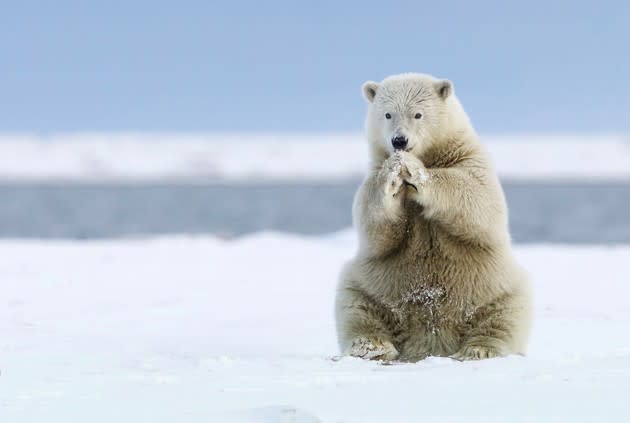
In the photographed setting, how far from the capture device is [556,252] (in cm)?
1221

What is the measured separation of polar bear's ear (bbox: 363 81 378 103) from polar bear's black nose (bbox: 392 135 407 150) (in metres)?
0.67

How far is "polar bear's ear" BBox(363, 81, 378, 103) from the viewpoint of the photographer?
5.50 m

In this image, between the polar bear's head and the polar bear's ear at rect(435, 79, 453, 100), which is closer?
the polar bear's head

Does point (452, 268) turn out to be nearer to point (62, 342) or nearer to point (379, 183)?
point (379, 183)

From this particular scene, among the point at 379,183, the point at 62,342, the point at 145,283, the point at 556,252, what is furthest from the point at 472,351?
the point at 556,252

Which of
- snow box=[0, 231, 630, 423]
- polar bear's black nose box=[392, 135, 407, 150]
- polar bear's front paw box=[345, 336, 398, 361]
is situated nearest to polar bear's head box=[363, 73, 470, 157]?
polar bear's black nose box=[392, 135, 407, 150]

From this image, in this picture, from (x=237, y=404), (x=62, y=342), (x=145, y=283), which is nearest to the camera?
(x=237, y=404)

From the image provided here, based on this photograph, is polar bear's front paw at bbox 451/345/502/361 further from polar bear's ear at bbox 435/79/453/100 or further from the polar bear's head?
polar bear's ear at bbox 435/79/453/100

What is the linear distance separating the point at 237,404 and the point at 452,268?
192cm

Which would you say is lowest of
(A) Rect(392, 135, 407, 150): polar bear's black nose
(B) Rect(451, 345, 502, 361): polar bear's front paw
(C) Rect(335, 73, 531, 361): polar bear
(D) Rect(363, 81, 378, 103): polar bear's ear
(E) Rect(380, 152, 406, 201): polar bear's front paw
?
(B) Rect(451, 345, 502, 361): polar bear's front paw

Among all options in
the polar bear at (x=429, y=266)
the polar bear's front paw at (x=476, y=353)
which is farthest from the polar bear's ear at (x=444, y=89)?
the polar bear's front paw at (x=476, y=353)

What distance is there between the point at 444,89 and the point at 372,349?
1581 millimetres

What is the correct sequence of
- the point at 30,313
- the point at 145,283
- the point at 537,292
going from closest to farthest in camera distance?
the point at 30,313 → the point at 537,292 → the point at 145,283

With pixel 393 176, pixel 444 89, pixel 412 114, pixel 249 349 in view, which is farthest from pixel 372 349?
pixel 444 89
